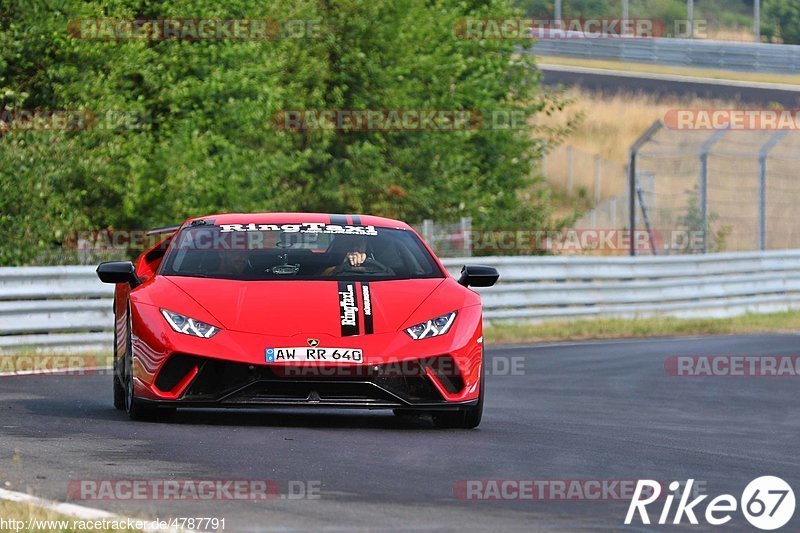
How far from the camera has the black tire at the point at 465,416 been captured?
30.7 ft

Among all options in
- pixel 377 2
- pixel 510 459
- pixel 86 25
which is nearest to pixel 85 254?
pixel 86 25

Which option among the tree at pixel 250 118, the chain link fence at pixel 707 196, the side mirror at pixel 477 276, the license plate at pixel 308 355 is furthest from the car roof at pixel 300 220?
the chain link fence at pixel 707 196

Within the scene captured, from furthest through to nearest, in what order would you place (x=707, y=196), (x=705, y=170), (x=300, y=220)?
(x=707, y=196) → (x=705, y=170) → (x=300, y=220)

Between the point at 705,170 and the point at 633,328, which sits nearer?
the point at 633,328

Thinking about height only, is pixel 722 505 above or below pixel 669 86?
above

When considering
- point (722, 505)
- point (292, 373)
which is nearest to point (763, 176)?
point (292, 373)

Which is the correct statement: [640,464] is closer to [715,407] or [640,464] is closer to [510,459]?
[510,459]

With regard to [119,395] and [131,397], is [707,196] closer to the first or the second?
[119,395]

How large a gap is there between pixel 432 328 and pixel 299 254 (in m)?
1.18

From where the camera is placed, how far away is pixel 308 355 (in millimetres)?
8781

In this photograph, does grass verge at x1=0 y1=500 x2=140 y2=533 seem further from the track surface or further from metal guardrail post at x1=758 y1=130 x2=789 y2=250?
the track surface
